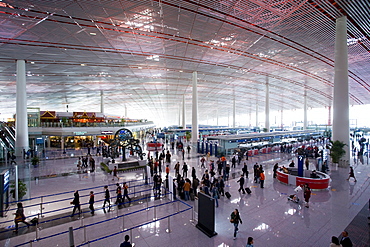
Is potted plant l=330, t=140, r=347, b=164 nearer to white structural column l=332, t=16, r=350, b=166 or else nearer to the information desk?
white structural column l=332, t=16, r=350, b=166

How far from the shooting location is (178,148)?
27.2m

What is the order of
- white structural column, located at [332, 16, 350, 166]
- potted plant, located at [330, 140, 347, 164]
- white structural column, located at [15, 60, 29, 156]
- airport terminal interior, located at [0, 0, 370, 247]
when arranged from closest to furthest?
1. airport terminal interior, located at [0, 0, 370, 247]
2. potted plant, located at [330, 140, 347, 164]
3. white structural column, located at [332, 16, 350, 166]
4. white structural column, located at [15, 60, 29, 156]

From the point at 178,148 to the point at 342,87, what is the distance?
761 inches

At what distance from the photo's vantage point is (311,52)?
23625mm

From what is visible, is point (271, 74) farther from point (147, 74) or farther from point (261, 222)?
point (261, 222)

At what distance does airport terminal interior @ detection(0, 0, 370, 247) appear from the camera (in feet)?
21.4

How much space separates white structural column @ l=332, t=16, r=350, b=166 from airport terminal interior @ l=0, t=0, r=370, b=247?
0.09 m

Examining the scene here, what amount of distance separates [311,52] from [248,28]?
11.5m

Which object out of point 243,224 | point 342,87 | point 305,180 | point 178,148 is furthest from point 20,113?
point 342,87

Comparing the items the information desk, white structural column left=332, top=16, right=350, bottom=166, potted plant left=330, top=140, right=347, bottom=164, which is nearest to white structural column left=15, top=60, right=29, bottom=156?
the information desk

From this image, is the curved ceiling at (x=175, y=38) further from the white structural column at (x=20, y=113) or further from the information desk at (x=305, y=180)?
the information desk at (x=305, y=180)

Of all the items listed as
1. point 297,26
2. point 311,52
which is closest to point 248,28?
point 297,26

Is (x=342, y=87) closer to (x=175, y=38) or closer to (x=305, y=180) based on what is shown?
(x=305, y=180)

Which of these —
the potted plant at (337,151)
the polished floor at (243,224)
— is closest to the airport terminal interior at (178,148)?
the polished floor at (243,224)
